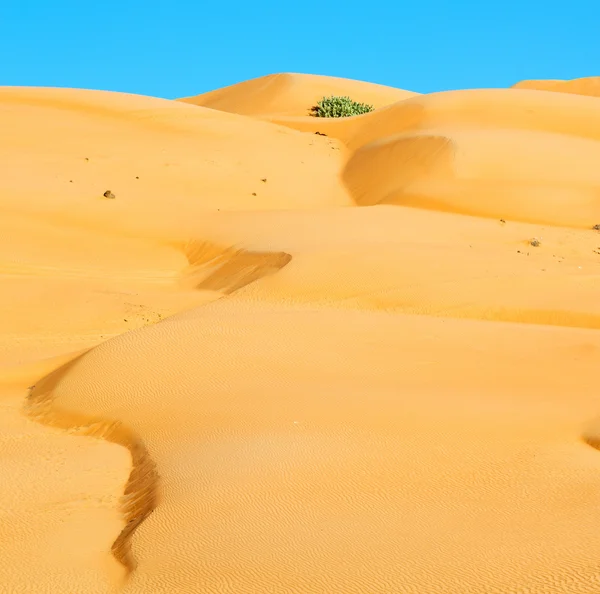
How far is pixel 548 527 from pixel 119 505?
2.39 metres

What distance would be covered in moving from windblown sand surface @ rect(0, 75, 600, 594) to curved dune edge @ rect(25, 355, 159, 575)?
0.08ft

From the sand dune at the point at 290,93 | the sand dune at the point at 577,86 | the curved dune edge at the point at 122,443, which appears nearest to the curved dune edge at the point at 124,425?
the curved dune edge at the point at 122,443

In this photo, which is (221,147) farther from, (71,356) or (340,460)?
(340,460)

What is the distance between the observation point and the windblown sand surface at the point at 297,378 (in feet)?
13.3

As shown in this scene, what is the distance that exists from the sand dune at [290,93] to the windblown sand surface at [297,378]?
21.3 metres

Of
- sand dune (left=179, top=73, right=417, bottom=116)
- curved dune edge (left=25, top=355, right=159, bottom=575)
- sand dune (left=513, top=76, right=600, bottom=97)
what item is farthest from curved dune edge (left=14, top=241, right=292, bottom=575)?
sand dune (left=513, top=76, right=600, bottom=97)

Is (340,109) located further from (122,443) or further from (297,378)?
(122,443)

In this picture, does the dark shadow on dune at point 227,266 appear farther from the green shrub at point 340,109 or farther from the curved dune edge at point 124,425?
the green shrub at point 340,109

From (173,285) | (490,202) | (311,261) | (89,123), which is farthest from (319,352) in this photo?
(89,123)

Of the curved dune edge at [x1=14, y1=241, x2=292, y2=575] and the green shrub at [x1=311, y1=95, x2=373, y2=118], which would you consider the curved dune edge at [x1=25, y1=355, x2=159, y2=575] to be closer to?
the curved dune edge at [x1=14, y1=241, x2=292, y2=575]

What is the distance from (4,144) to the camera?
18312mm

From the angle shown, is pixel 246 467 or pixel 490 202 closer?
pixel 246 467

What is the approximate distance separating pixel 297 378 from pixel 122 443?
149 cm

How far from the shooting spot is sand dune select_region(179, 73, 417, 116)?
39312mm
